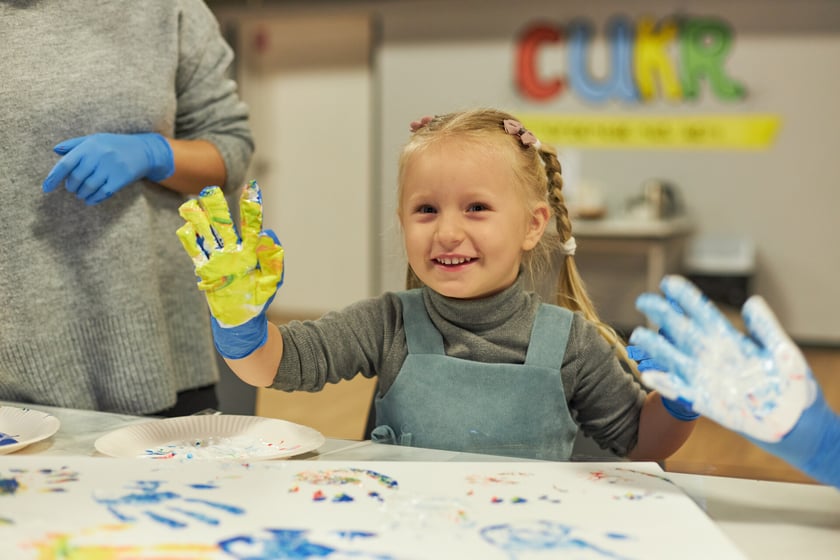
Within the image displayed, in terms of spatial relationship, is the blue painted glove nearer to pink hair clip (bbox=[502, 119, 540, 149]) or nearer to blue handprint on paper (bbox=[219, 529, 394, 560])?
pink hair clip (bbox=[502, 119, 540, 149])

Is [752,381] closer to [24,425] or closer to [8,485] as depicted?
[8,485]

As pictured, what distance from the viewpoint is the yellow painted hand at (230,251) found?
2.77ft

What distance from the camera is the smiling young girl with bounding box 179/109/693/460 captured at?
1.02 meters

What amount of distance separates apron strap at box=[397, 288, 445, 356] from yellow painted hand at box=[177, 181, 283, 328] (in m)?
0.27

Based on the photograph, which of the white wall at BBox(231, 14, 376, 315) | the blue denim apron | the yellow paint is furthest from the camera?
the white wall at BBox(231, 14, 376, 315)

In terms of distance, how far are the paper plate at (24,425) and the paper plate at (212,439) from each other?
A: 94mm

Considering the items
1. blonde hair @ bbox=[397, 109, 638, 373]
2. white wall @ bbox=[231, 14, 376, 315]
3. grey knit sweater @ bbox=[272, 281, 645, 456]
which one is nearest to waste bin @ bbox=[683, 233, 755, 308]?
white wall @ bbox=[231, 14, 376, 315]

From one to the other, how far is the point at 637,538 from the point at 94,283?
82cm

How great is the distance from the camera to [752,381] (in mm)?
695

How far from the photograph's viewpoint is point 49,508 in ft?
2.39

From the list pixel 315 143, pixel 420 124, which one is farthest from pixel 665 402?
pixel 315 143

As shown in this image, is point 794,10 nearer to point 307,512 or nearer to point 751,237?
point 751,237

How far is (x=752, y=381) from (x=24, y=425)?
2.70 ft

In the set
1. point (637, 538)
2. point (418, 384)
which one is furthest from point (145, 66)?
point (637, 538)
